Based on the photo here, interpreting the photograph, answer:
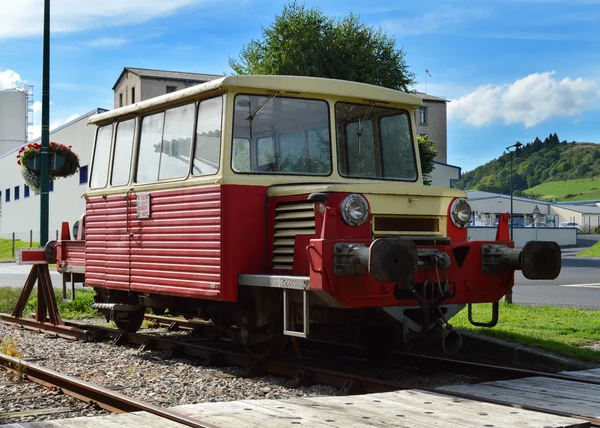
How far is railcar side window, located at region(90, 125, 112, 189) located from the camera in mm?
10859

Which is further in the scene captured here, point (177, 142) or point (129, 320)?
point (129, 320)

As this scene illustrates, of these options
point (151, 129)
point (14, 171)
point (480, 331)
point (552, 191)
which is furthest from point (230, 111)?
point (552, 191)

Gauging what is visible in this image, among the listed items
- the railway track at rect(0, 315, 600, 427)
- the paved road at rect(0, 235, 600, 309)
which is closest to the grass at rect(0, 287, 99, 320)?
the railway track at rect(0, 315, 600, 427)

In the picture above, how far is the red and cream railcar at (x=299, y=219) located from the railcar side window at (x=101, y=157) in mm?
961

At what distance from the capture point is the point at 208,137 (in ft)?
28.6

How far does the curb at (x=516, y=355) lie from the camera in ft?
28.4

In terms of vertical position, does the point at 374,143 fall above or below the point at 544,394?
above

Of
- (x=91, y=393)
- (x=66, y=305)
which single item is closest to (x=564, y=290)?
(x=66, y=305)

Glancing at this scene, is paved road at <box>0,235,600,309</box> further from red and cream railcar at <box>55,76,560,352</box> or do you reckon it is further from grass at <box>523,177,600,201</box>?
grass at <box>523,177,600,201</box>

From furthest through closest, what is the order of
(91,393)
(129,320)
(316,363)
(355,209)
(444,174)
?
1. (444,174)
2. (129,320)
3. (316,363)
4. (355,209)
5. (91,393)

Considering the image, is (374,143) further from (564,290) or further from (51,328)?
(564,290)

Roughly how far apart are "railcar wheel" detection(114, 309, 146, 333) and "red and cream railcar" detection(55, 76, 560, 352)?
1.31 meters

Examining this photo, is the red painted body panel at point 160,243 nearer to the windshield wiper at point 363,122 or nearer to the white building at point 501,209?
the windshield wiper at point 363,122

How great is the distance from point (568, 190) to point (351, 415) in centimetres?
16063
